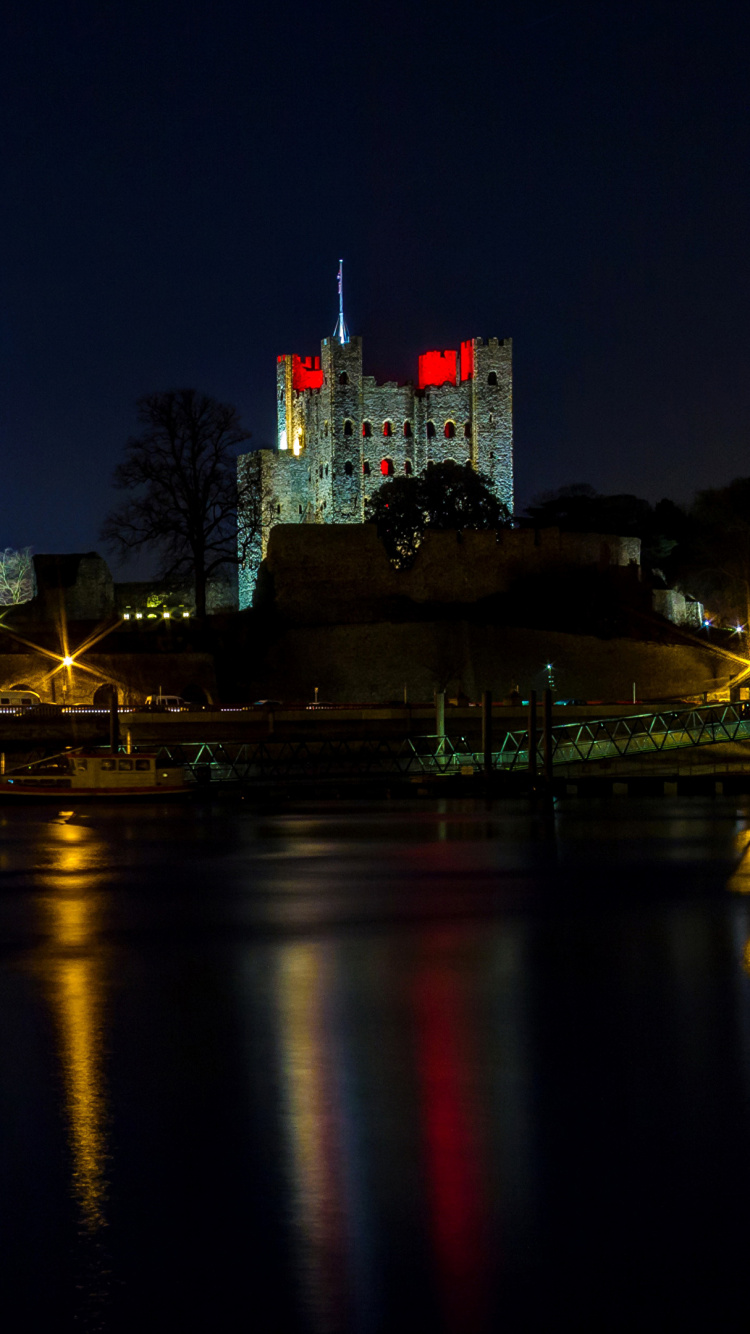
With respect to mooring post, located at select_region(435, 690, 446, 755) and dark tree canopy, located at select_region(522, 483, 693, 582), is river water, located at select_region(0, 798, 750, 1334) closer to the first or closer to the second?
mooring post, located at select_region(435, 690, 446, 755)

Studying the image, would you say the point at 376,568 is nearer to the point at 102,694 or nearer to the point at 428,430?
the point at 102,694

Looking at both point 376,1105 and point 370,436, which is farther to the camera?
point 370,436

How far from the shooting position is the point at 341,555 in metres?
35.6

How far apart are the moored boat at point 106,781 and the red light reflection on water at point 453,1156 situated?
1360cm

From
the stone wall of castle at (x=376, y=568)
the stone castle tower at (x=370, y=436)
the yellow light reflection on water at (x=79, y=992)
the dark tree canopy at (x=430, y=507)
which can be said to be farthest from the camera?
the stone castle tower at (x=370, y=436)

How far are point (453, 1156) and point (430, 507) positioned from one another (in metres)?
39.1

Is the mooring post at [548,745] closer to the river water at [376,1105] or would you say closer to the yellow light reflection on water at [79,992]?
the yellow light reflection on water at [79,992]

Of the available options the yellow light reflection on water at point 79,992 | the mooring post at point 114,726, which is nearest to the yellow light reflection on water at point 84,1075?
the yellow light reflection on water at point 79,992

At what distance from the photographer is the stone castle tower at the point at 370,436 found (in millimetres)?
49594

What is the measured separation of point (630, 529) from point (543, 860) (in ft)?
111

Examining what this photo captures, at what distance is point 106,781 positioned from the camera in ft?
75.5

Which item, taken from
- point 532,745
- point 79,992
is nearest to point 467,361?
point 532,745

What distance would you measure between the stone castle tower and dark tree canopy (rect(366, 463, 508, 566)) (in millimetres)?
3731

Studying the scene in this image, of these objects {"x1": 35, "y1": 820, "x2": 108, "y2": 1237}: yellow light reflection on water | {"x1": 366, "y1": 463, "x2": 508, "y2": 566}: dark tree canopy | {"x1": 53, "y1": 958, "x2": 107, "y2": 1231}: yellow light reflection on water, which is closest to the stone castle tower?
{"x1": 366, "y1": 463, "x2": 508, "y2": 566}: dark tree canopy
